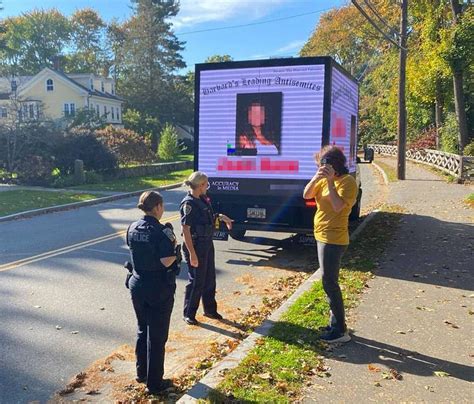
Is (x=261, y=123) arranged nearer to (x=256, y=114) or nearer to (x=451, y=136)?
(x=256, y=114)

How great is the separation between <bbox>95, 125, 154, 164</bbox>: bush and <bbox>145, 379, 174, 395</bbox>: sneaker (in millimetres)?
25164

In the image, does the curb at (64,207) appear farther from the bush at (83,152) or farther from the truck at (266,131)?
the truck at (266,131)

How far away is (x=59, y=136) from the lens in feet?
77.3

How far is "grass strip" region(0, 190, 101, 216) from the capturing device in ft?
49.1

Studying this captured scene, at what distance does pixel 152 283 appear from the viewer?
3975mm

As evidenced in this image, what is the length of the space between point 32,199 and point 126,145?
1469 cm

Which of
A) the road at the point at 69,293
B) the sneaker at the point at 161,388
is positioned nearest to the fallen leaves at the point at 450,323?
the road at the point at 69,293

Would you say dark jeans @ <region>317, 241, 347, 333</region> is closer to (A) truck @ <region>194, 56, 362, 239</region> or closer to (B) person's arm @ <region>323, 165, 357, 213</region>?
(B) person's arm @ <region>323, 165, 357, 213</region>

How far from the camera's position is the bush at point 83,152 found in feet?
76.8

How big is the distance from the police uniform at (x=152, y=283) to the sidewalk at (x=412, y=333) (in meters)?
1.25

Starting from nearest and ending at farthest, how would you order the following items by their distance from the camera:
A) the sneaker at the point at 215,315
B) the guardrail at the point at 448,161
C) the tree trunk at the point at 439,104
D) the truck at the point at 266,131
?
the sneaker at the point at 215,315 → the truck at the point at 266,131 → the guardrail at the point at 448,161 → the tree trunk at the point at 439,104

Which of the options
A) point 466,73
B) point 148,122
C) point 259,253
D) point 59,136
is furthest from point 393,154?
point 259,253

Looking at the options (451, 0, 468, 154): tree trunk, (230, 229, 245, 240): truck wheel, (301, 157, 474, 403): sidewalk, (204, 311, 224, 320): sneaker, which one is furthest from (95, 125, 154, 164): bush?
(204, 311, 224, 320): sneaker

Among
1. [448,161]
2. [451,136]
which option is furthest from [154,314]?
[451,136]
